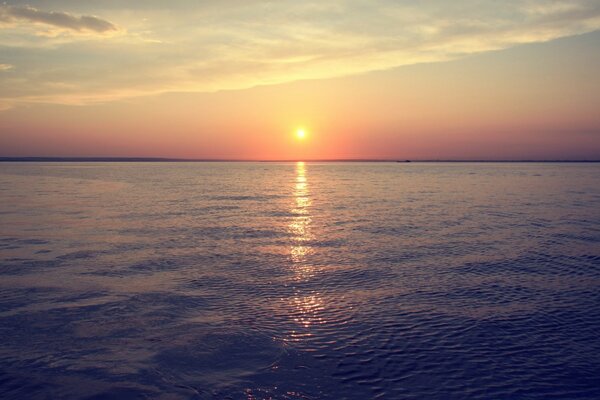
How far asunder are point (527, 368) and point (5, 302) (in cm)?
1347

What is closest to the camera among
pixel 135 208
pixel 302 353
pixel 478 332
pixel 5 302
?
pixel 302 353

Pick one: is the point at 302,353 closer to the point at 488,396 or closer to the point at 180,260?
the point at 488,396

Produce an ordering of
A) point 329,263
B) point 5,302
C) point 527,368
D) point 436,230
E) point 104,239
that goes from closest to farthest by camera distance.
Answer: point 527,368 < point 5,302 < point 329,263 < point 104,239 < point 436,230

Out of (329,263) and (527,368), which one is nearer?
(527,368)

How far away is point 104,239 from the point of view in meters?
22.8

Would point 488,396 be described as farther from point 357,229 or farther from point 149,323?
point 357,229

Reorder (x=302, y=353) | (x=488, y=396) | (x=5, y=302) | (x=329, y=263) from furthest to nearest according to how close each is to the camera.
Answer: (x=329, y=263) → (x=5, y=302) → (x=302, y=353) → (x=488, y=396)

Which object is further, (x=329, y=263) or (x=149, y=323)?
(x=329, y=263)

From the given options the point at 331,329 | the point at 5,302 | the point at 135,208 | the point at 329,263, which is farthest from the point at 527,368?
the point at 135,208

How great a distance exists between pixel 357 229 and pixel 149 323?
699 inches

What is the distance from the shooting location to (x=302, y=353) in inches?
367

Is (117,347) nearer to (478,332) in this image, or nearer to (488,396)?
(488,396)

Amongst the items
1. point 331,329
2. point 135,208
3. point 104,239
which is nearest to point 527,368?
point 331,329

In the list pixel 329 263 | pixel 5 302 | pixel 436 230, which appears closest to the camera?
pixel 5 302
